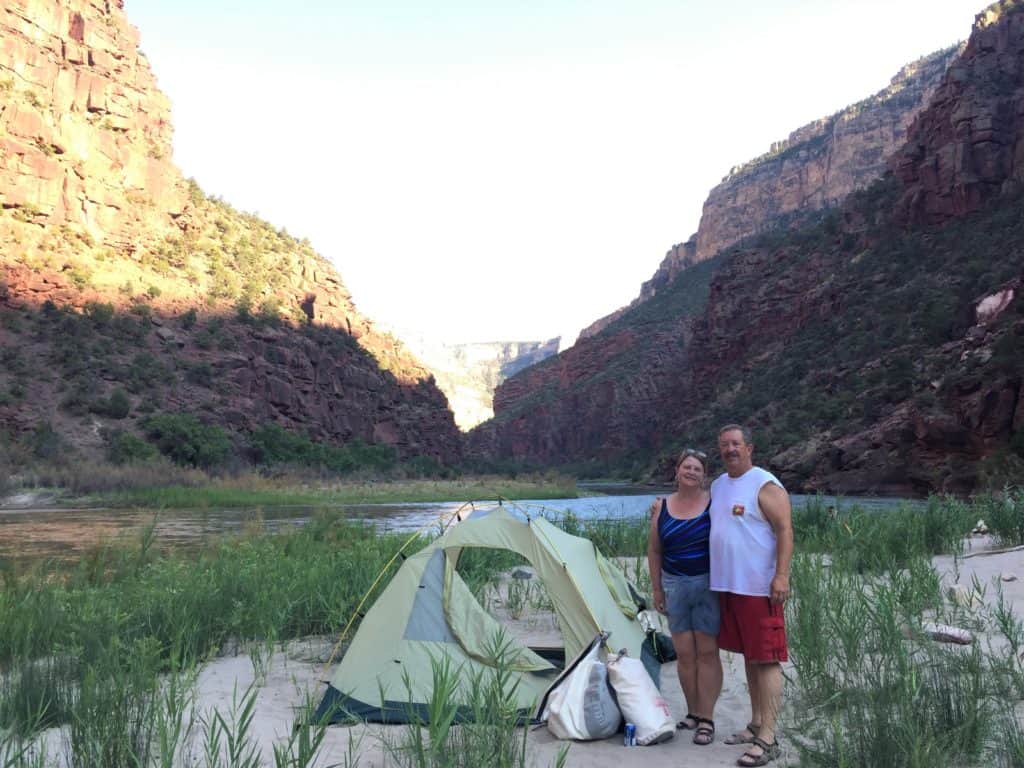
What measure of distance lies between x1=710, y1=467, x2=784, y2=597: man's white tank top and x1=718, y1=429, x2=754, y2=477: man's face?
6 cm

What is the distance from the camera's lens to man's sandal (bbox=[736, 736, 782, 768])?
13.6 feet

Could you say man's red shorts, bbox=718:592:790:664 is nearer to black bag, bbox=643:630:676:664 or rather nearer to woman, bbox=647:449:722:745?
woman, bbox=647:449:722:745

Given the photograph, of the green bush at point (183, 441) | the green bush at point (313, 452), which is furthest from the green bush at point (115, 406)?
the green bush at point (313, 452)

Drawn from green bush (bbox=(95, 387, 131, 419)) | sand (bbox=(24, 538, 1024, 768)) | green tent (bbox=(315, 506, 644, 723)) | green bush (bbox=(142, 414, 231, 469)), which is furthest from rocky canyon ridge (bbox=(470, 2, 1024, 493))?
green bush (bbox=(95, 387, 131, 419))

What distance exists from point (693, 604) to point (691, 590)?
93 millimetres

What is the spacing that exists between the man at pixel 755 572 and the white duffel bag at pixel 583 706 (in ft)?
2.48

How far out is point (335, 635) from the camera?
25.1 ft

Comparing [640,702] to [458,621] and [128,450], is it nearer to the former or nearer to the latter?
[458,621]

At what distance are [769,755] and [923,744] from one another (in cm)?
93

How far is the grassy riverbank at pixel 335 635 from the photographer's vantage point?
368 cm

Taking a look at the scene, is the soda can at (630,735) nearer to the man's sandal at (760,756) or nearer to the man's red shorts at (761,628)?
the man's sandal at (760,756)

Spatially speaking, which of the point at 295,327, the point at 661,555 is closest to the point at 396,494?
the point at 295,327

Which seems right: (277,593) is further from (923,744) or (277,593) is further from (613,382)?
(613,382)

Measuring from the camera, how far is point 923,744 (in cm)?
352
